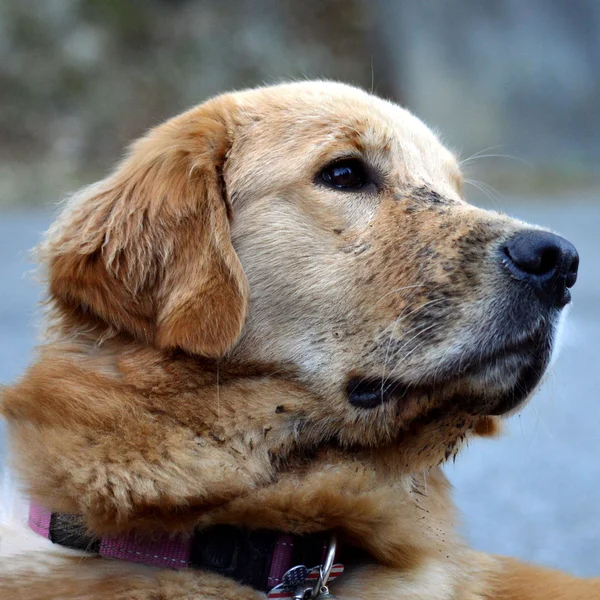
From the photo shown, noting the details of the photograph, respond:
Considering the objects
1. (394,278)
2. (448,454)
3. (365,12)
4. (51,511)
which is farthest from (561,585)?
(365,12)

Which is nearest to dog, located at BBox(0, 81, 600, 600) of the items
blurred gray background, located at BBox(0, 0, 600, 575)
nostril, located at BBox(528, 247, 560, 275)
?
nostril, located at BBox(528, 247, 560, 275)

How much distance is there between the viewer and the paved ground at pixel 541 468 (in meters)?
4.61

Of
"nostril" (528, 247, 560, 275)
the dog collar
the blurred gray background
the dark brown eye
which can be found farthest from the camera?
the blurred gray background

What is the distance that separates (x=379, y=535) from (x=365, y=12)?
19296mm

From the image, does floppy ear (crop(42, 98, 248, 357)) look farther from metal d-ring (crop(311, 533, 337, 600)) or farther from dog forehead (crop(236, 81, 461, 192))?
metal d-ring (crop(311, 533, 337, 600))

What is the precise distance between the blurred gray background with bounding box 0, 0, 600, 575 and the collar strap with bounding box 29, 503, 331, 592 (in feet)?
33.0

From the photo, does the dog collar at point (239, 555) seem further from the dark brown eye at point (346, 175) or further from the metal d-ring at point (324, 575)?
the dark brown eye at point (346, 175)

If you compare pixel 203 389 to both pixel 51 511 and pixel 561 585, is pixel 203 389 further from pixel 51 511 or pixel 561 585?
pixel 561 585

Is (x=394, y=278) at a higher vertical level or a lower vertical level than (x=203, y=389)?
higher

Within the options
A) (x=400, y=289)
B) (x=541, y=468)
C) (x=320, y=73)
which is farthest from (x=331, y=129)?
(x=320, y=73)

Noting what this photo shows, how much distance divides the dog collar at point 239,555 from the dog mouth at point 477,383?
49cm

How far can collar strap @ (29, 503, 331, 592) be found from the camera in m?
2.55

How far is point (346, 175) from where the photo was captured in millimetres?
3049

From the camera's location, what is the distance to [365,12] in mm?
20438
